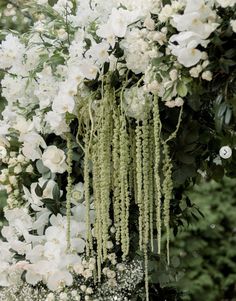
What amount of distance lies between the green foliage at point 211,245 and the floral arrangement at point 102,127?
6.33 feet

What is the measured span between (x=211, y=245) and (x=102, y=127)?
2549mm

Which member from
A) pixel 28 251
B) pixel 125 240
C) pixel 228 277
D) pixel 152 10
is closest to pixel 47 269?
pixel 28 251

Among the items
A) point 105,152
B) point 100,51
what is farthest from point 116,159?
point 100,51

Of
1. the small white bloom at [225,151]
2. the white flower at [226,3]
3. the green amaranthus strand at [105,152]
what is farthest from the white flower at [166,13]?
the small white bloom at [225,151]

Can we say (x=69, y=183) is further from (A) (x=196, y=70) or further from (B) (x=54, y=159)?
(A) (x=196, y=70)

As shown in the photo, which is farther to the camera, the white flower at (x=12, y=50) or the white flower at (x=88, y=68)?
the white flower at (x=12, y=50)

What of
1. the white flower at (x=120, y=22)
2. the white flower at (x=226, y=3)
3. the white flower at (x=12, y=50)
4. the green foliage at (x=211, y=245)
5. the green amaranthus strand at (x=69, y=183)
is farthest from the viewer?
the green foliage at (x=211, y=245)

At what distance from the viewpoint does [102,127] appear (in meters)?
1.65

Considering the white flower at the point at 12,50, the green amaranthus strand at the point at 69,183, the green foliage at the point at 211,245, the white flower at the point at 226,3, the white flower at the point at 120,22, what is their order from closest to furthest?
the white flower at the point at 226,3 → the white flower at the point at 120,22 → the green amaranthus strand at the point at 69,183 → the white flower at the point at 12,50 → the green foliage at the point at 211,245

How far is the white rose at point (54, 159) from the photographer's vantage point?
180 centimetres

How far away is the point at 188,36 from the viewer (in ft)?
4.72

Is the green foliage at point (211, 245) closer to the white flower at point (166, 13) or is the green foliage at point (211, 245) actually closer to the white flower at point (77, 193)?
the white flower at point (77, 193)

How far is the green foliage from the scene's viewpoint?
3.98 m

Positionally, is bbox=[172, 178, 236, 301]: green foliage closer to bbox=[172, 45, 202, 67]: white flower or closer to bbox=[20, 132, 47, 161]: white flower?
bbox=[20, 132, 47, 161]: white flower
